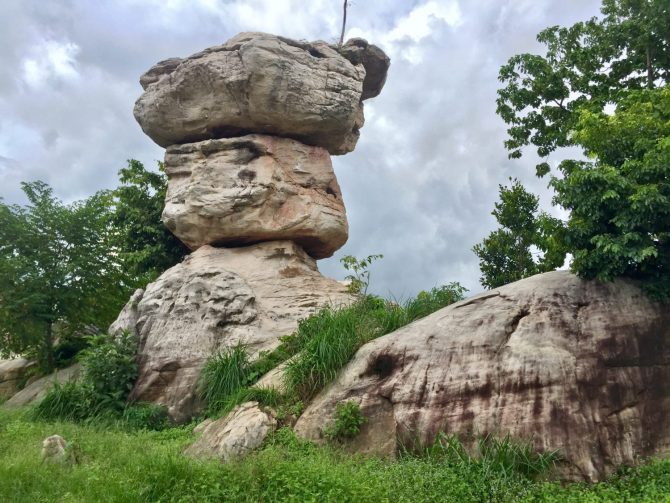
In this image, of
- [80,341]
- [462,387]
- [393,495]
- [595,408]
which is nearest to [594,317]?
[595,408]

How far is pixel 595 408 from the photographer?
8117 millimetres

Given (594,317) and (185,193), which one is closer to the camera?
(594,317)

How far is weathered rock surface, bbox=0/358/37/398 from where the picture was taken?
56.5 ft

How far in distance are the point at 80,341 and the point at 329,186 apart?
866 cm

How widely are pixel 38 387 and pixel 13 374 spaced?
3.10 meters

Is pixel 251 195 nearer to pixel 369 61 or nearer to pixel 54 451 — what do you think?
pixel 369 61

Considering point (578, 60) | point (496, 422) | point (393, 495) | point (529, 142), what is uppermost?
point (578, 60)

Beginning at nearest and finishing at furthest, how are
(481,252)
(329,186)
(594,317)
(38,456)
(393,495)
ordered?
(393,495) < (38,456) < (594,317) < (329,186) < (481,252)

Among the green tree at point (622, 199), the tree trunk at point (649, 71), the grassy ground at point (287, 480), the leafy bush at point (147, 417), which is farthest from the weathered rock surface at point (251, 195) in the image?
the tree trunk at point (649, 71)

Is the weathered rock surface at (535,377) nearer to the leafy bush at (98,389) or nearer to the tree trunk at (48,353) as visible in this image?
the leafy bush at (98,389)

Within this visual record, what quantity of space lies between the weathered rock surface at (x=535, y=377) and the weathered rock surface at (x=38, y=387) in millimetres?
8346

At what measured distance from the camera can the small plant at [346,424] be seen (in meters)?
8.37

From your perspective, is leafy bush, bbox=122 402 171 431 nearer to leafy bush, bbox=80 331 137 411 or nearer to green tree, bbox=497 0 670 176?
leafy bush, bbox=80 331 137 411

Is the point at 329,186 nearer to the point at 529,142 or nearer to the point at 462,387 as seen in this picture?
the point at 529,142
